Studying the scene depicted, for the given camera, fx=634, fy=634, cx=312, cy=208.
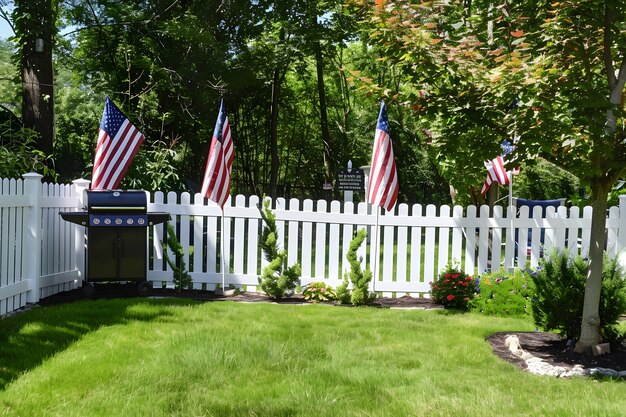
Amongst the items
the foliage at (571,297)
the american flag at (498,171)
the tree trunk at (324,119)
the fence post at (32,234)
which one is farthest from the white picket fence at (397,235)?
the tree trunk at (324,119)

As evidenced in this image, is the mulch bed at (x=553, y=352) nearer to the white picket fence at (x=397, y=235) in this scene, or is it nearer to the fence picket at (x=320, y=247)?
the white picket fence at (x=397, y=235)

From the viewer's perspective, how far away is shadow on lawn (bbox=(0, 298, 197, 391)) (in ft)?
16.7

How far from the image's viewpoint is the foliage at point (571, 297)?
5945mm

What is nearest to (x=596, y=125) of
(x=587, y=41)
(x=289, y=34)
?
(x=587, y=41)

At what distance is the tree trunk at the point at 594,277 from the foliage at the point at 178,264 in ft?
17.6

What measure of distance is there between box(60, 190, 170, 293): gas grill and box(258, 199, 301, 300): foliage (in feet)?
5.19

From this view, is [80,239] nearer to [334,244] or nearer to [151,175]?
[151,175]

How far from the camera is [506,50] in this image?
5.88 m

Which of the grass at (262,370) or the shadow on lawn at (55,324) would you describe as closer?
the grass at (262,370)

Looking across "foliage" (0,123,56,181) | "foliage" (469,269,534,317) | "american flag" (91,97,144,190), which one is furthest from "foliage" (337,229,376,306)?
"foliage" (0,123,56,181)

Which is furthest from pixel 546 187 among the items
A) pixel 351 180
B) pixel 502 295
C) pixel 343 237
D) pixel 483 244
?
pixel 502 295

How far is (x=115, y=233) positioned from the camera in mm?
8289

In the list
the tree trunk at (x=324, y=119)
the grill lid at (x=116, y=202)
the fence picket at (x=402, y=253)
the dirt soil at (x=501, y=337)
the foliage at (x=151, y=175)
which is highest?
the tree trunk at (x=324, y=119)

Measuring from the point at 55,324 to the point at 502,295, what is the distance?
16.8 feet
